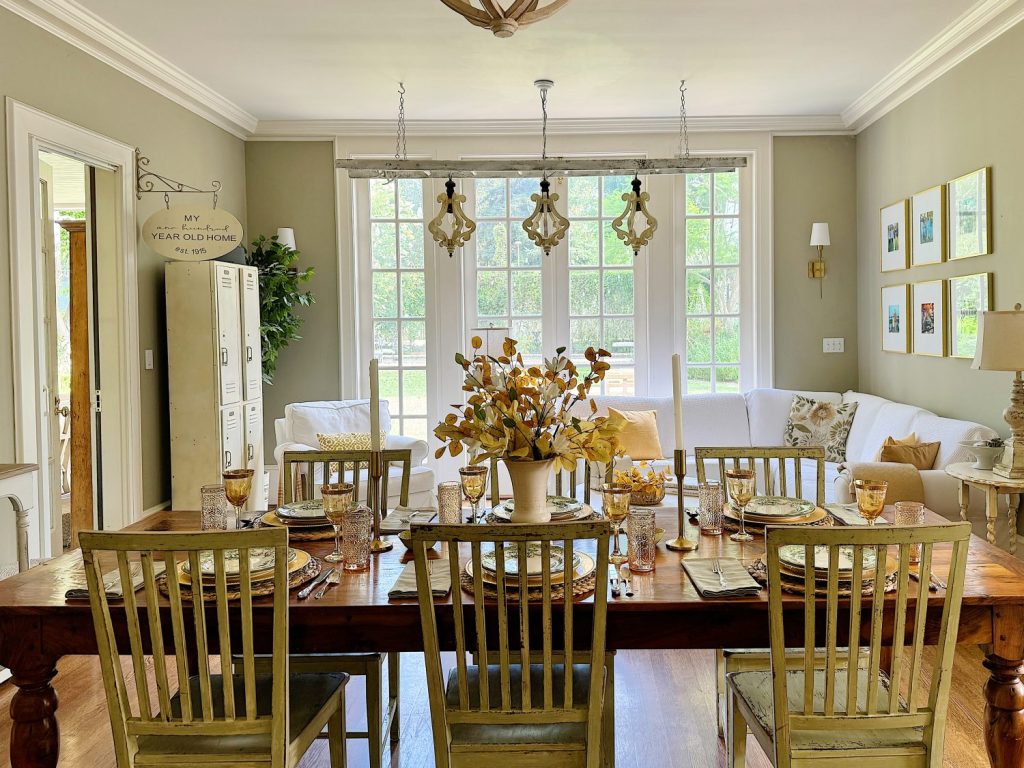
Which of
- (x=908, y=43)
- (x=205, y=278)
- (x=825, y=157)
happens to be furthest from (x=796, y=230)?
(x=205, y=278)

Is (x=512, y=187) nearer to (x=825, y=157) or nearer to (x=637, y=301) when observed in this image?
(x=637, y=301)

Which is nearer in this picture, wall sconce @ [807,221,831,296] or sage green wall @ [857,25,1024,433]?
sage green wall @ [857,25,1024,433]

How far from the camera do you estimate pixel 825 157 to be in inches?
232

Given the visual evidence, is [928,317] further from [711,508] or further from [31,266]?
[31,266]

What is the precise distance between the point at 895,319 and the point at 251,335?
158 inches

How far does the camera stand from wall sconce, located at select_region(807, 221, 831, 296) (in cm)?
574

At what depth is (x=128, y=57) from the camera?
4211 millimetres

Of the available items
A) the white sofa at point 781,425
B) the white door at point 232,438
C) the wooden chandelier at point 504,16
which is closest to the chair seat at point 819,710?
the wooden chandelier at point 504,16

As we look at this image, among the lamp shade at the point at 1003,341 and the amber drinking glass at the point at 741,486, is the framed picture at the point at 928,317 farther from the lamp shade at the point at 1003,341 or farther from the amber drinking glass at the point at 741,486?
the amber drinking glass at the point at 741,486

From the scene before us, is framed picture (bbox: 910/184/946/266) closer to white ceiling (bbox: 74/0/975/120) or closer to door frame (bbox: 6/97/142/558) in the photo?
white ceiling (bbox: 74/0/975/120)

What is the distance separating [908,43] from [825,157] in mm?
1579

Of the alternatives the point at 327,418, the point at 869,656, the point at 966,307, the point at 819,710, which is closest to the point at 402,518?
the point at 819,710

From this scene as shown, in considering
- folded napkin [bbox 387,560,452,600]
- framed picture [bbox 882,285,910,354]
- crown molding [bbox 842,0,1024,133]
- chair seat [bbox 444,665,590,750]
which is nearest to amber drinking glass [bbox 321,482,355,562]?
folded napkin [bbox 387,560,452,600]

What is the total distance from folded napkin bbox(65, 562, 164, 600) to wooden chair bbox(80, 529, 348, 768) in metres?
Answer: 0.04
